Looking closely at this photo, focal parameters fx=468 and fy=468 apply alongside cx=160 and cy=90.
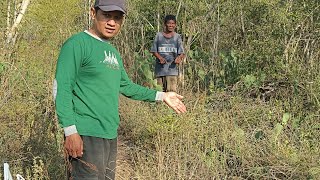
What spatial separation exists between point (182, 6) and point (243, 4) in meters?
1.33

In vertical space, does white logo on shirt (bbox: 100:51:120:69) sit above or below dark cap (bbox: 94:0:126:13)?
below

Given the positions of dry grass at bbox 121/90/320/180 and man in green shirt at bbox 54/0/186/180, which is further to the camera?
dry grass at bbox 121/90/320/180

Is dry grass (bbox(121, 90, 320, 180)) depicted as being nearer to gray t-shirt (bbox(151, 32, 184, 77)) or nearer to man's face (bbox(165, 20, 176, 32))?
gray t-shirt (bbox(151, 32, 184, 77))

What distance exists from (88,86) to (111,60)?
215 millimetres

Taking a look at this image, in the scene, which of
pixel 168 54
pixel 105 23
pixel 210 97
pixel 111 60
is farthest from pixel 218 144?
pixel 168 54

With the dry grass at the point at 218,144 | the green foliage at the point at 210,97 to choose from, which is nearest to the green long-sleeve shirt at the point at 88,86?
the green foliage at the point at 210,97

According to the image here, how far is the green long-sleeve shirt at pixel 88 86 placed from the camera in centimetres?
240

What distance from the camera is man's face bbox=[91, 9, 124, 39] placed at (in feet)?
8.39

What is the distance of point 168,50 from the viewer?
6.64 meters

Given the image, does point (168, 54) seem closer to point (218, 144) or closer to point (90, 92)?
point (218, 144)

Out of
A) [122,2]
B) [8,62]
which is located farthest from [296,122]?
[8,62]

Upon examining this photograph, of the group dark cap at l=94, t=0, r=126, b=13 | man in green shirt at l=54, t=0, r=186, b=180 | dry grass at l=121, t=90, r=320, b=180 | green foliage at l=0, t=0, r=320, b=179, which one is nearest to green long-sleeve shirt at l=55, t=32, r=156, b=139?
man in green shirt at l=54, t=0, r=186, b=180

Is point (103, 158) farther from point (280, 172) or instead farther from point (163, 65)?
point (163, 65)

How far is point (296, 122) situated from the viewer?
478 centimetres
